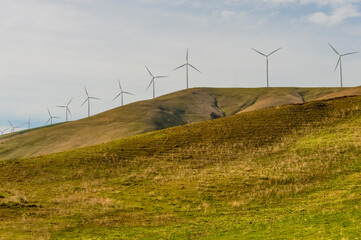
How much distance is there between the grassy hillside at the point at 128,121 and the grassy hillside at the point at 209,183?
174 feet

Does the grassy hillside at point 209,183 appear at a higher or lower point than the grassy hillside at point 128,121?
lower

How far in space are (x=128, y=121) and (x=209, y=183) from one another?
9669cm

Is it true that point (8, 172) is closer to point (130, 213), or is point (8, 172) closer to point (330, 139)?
point (130, 213)

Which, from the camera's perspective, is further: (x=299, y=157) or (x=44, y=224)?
(x=299, y=157)

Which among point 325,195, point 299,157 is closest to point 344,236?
point 325,195

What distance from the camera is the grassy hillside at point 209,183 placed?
28.4 m

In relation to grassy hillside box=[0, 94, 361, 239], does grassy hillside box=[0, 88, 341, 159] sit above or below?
above

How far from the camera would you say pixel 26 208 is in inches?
1390

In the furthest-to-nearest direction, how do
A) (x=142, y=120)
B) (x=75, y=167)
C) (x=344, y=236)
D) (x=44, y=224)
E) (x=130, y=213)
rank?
(x=142, y=120) → (x=75, y=167) → (x=130, y=213) → (x=44, y=224) → (x=344, y=236)

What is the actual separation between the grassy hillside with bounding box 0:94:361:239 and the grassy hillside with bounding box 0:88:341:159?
53.1m

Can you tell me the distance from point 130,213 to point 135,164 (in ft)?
72.0

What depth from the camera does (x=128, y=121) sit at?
456 feet

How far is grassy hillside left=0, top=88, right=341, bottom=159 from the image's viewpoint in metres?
119

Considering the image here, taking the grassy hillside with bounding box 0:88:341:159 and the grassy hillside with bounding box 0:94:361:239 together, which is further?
the grassy hillside with bounding box 0:88:341:159
